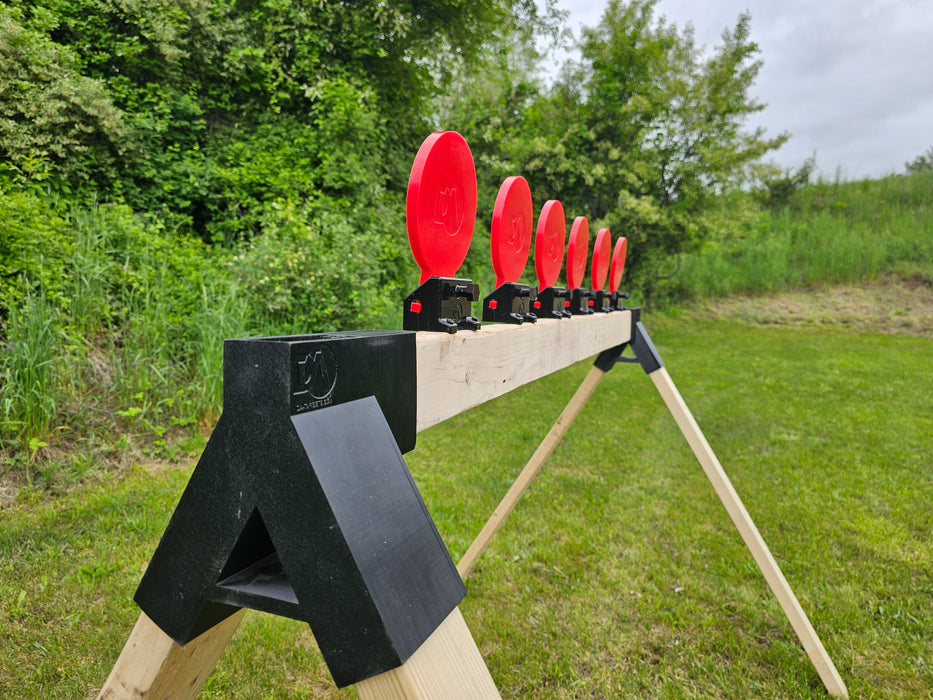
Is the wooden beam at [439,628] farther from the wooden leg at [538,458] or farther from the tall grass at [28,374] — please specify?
the tall grass at [28,374]

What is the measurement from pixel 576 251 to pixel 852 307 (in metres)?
12.1

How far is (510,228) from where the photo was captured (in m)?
1.42

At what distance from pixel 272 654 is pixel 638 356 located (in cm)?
188

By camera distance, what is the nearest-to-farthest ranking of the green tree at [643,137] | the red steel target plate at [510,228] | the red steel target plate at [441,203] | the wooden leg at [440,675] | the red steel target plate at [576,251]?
the wooden leg at [440,675]
the red steel target plate at [441,203]
the red steel target plate at [510,228]
the red steel target plate at [576,251]
the green tree at [643,137]

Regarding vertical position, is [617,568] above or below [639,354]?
below

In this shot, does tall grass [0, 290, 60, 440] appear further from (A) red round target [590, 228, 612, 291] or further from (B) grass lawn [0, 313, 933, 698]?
(A) red round target [590, 228, 612, 291]

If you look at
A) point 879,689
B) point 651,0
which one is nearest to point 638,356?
point 879,689

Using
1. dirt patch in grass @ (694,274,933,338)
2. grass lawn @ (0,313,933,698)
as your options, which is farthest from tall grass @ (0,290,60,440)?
dirt patch in grass @ (694,274,933,338)

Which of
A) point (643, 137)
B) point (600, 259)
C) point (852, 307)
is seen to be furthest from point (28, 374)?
point (852, 307)

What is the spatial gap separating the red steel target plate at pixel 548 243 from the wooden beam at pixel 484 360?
169 mm

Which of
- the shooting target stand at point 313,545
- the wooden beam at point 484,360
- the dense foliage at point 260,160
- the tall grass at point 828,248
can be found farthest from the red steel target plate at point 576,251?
the tall grass at point 828,248

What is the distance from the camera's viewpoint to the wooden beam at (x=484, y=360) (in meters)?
0.77

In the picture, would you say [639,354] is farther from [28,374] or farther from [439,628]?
[28,374]

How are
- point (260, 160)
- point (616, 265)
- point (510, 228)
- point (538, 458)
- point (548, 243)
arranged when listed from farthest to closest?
point (260, 160), point (616, 265), point (538, 458), point (548, 243), point (510, 228)
